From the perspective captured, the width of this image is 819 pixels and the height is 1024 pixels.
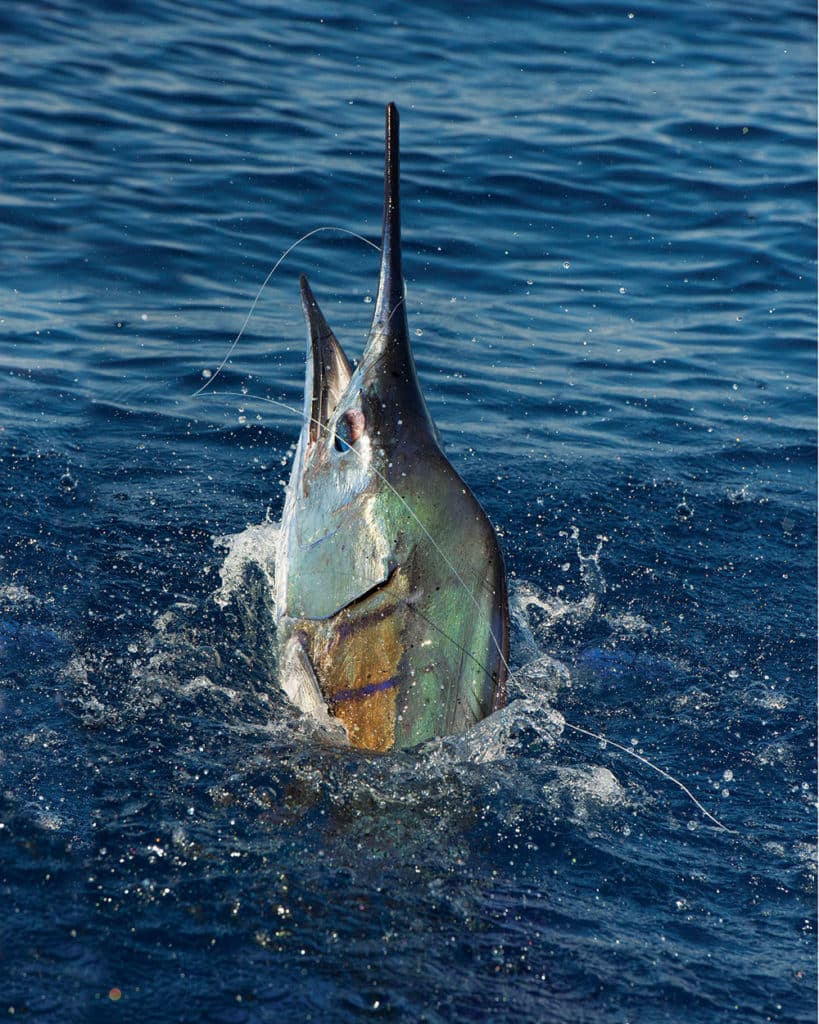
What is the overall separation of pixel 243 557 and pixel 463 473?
1.54 m

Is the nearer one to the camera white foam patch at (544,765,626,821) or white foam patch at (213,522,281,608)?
white foam patch at (544,765,626,821)

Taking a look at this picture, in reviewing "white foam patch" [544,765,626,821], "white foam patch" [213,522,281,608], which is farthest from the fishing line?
"white foam patch" [213,522,281,608]

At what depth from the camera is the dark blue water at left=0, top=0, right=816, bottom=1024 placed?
2842 mm

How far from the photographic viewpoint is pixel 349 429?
11.5 ft

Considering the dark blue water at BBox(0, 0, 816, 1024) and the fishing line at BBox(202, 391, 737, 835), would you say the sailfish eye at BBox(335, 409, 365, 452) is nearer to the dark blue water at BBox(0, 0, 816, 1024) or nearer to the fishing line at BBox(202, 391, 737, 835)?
the fishing line at BBox(202, 391, 737, 835)

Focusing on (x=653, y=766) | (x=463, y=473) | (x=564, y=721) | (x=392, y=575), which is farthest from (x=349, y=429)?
(x=463, y=473)

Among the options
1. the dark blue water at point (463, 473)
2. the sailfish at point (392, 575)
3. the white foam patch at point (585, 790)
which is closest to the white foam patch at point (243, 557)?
the dark blue water at point (463, 473)

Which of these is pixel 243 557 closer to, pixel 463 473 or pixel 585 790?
pixel 463 473

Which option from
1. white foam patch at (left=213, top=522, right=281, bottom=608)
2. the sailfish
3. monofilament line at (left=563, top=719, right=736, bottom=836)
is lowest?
monofilament line at (left=563, top=719, right=736, bottom=836)

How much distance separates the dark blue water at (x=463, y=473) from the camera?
2842mm

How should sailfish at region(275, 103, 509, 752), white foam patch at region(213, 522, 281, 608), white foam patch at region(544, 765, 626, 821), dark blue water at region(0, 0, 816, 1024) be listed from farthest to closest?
white foam patch at region(213, 522, 281, 608), white foam patch at region(544, 765, 626, 821), sailfish at region(275, 103, 509, 752), dark blue water at region(0, 0, 816, 1024)

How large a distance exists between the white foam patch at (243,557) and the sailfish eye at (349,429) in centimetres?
103

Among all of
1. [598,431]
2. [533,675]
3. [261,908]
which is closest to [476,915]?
[261,908]

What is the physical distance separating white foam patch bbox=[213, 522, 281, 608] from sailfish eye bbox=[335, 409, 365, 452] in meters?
1.03
